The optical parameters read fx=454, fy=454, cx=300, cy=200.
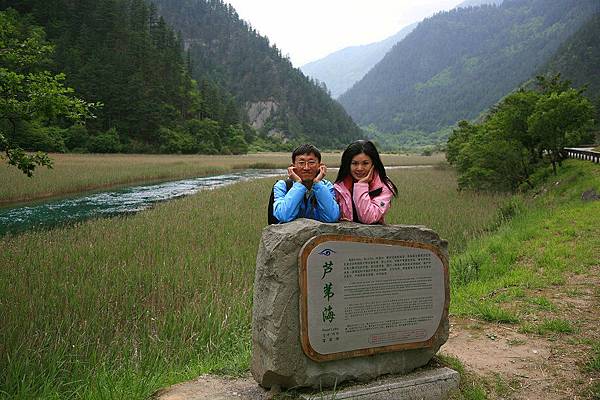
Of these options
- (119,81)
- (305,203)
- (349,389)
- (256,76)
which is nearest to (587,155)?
(305,203)

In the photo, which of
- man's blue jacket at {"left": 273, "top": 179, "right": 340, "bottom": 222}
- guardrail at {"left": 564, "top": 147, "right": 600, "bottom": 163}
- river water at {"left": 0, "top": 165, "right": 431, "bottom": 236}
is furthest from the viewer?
guardrail at {"left": 564, "top": 147, "right": 600, "bottom": 163}

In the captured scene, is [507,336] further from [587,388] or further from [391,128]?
[391,128]

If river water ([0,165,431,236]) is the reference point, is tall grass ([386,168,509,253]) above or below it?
below

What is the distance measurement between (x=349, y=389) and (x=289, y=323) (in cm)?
66

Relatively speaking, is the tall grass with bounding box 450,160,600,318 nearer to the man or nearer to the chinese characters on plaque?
the chinese characters on plaque

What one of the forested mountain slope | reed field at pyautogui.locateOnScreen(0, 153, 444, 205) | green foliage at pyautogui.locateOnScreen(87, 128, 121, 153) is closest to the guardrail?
reed field at pyautogui.locateOnScreen(0, 153, 444, 205)

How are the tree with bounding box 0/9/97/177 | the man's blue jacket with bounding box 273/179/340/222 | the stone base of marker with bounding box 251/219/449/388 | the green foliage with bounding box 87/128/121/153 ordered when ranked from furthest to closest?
the green foliage with bounding box 87/128/121/153, the tree with bounding box 0/9/97/177, the man's blue jacket with bounding box 273/179/340/222, the stone base of marker with bounding box 251/219/449/388

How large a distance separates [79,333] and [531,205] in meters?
12.7

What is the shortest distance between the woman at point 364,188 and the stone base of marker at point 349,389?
1.20m

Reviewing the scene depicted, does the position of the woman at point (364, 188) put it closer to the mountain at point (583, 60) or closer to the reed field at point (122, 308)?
the reed field at point (122, 308)

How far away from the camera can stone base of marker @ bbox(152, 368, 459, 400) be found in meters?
3.12

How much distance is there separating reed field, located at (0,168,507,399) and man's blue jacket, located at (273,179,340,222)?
53.8 inches

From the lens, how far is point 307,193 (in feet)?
11.4

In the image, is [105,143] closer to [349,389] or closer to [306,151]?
[306,151]
